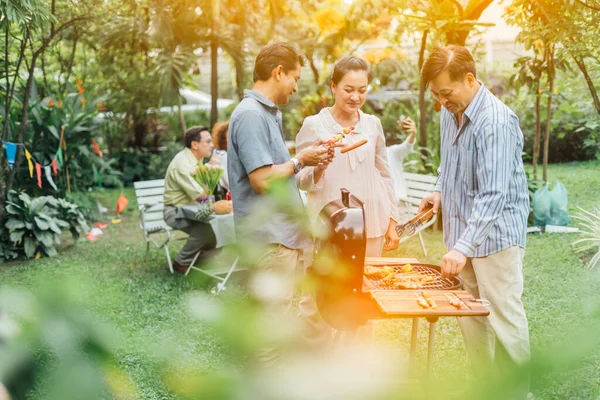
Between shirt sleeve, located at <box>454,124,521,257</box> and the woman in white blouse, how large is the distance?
0.88 meters

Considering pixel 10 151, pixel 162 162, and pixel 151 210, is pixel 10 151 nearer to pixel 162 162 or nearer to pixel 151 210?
pixel 151 210

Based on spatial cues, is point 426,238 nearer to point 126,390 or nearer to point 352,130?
point 352,130

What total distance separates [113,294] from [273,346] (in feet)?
0.53

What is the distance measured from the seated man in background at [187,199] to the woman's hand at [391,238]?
2.88 meters

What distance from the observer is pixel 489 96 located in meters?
2.65

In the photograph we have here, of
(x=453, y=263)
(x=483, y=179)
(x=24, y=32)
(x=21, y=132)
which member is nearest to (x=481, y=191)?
(x=483, y=179)

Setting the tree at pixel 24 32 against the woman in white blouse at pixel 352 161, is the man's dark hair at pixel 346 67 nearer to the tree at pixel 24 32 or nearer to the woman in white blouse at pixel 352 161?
the woman in white blouse at pixel 352 161

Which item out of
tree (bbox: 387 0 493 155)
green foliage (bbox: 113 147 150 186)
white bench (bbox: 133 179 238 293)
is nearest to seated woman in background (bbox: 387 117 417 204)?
tree (bbox: 387 0 493 155)

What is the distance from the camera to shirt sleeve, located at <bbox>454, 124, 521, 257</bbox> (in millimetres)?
2510

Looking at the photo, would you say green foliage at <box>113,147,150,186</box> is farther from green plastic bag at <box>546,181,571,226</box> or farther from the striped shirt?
the striped shirt

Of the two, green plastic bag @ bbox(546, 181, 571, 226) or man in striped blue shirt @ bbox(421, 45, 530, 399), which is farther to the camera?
green plastic bag @ bbox(546, 181, 571, 226)

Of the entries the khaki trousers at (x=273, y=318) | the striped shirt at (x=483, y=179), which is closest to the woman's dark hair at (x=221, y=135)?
the striped shirt at (x=483, y=179)

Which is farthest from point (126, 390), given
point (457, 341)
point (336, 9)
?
point (336, 9)

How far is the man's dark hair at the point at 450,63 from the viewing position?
255cm
